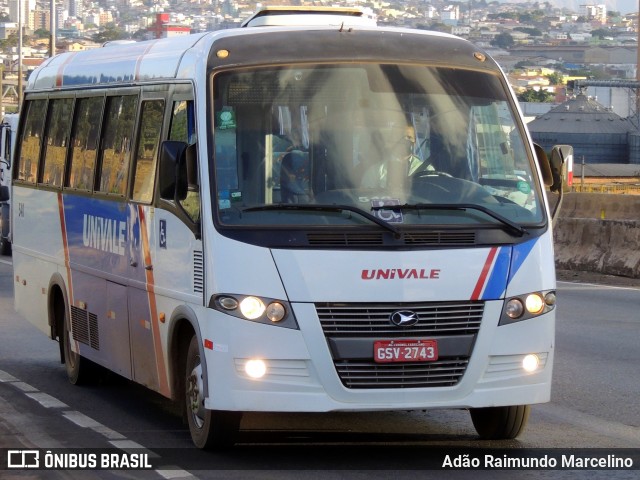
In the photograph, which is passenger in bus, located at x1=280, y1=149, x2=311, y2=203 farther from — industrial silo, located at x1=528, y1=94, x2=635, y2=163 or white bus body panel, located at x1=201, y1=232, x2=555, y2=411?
industrial silo, located at x1=528, y1=94, x2=635, y2=163

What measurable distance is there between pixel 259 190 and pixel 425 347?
1297mm

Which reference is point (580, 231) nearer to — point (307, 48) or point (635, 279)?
point (635, 279)

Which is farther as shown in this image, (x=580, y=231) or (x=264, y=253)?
(x=580, y=231)

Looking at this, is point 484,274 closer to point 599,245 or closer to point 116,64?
point 116,64

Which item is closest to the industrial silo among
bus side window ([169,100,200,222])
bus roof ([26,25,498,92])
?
bus roof ([26,25,498,92])

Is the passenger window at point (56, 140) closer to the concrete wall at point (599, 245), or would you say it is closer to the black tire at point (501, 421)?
the black tire at point (501, 421)

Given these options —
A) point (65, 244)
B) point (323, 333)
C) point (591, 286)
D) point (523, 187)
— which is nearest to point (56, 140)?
point (65, 244)

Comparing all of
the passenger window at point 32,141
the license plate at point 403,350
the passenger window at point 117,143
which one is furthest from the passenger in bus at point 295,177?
the passenger window at point 32,141

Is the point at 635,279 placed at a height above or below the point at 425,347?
below

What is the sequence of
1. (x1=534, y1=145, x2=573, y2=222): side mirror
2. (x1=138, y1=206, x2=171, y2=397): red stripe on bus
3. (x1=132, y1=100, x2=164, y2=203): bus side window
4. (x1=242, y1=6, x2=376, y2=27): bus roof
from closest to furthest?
(x1=534, y1=145, x2=573, y2=222): side mirror → (x1=138, y1=206, x2=171, y2=397): red stripe on bus → (x1=132, y1=100, x2=164, y2=203): bus side window → (x1=242, y1=6, x2=376, y2=27): bus roof

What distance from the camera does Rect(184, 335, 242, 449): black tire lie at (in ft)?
29.1

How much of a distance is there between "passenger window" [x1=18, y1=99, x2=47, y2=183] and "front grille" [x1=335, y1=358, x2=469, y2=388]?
607 centimetres

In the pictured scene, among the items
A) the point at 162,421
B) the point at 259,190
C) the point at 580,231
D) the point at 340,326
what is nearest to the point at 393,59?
the point at 259,190

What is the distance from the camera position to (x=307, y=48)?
9211 mm
